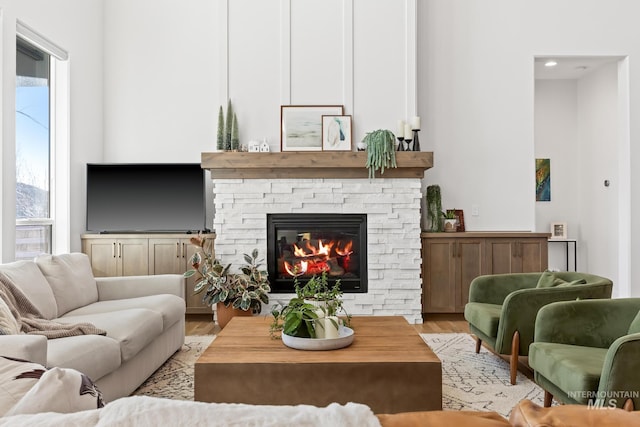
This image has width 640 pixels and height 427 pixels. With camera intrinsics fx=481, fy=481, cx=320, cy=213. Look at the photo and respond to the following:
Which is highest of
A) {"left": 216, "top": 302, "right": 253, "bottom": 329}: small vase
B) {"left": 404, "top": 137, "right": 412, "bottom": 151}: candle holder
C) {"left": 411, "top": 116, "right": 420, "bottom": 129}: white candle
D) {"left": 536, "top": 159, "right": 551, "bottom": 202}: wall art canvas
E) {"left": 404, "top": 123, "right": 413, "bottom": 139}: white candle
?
{"left": 411, "top": 116, "right": 420, "bottom": 129}: white candle

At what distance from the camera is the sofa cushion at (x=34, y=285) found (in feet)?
9.55

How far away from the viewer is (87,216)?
5.10 metres

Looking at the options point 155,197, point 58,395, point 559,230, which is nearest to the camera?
point 58,395

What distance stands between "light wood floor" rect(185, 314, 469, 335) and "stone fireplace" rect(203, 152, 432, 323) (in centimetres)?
24

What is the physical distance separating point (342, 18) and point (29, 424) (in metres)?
5.19

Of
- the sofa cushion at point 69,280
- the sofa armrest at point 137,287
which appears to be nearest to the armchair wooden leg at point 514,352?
the sofa armrest at point 137,287

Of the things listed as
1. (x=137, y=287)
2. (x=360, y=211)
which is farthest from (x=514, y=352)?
(x=137, y=287)

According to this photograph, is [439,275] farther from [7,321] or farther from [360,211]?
[7,321]

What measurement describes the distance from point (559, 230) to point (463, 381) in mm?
4108

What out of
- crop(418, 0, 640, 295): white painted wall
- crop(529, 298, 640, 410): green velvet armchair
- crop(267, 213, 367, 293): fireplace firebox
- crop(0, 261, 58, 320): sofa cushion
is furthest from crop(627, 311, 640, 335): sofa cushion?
crop(0, 261, 58, 320): sofa cushion

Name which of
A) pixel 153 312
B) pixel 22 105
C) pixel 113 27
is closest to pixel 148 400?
pixel 153 312

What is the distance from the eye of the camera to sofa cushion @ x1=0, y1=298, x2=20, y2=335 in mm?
2349

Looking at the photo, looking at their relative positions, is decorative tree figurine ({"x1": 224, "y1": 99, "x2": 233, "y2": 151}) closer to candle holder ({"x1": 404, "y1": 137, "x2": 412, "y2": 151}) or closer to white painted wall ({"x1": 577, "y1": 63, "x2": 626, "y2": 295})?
candle holder ({"x1": 404, "y1": 137, "x2": 412, "y2": 151})

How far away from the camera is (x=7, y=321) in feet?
7.91
